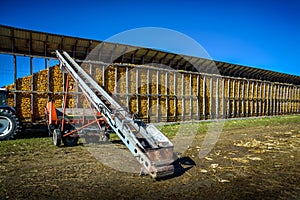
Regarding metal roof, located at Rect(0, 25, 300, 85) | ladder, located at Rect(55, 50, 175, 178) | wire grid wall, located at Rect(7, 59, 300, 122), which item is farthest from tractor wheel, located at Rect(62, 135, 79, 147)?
metal roof, located at Rect(0, 25, 300, 85)

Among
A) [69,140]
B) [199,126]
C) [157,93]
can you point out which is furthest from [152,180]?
[157,93]

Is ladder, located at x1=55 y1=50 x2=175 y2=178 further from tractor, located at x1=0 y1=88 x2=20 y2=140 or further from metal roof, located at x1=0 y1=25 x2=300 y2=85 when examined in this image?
metal roof, located at x1=0 y1=25 x2=300 y2=85

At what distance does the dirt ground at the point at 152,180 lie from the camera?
4.01 meters

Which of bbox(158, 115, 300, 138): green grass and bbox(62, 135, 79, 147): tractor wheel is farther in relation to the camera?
bbox(158, 115, 300, 138): green grass

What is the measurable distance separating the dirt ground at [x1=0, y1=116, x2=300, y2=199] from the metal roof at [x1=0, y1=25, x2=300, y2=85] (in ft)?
19.8

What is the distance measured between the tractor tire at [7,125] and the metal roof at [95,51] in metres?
3.27

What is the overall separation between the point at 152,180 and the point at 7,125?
7870 millimetres

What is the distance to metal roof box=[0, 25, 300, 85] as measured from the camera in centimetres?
1131

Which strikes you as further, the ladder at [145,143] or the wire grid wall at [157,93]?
the wire grid wall at [157,93]

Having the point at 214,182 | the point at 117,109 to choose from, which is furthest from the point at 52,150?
the point at 214,182

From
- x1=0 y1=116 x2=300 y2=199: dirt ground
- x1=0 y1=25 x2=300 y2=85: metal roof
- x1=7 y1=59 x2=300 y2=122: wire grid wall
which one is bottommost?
x1=0 y1=116 x2=300 y2=199: dirt ground

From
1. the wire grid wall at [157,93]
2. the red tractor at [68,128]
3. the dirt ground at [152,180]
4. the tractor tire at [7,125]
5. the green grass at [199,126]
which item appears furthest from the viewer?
the green grass at [199,126]

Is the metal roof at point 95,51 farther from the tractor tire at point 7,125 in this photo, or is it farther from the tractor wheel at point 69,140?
the tractor wheel at point 69,140

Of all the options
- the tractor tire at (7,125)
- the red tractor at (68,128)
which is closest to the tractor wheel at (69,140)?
the red tractor at (68,128)
